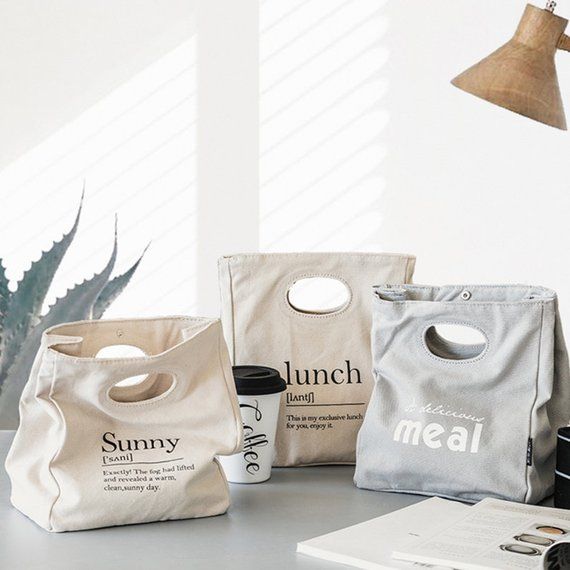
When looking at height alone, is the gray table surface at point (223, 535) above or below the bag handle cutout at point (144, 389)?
below

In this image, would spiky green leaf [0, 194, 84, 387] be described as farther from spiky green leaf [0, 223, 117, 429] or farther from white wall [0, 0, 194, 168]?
white wall [0, 0, 194, 168]

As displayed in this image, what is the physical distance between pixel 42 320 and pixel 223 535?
1826mm

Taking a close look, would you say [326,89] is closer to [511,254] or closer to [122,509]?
[511,254]

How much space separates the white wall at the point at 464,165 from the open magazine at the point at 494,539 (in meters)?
1.60

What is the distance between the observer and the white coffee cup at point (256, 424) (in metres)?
1.13

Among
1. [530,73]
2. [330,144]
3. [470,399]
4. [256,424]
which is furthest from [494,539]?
[330,144]

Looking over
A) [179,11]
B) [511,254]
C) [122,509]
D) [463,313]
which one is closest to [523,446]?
[463,313]

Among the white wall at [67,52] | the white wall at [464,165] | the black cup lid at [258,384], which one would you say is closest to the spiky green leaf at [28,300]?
the white wall at [67,52]

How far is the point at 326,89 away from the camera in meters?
2.70

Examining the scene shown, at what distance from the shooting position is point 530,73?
3.47 feet

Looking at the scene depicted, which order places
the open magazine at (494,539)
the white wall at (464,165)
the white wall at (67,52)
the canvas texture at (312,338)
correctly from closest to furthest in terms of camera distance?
the open magazine at (494,539)
the canvas texture at (312,338)
the white wall at (464,165)
the white wall at (67,52)

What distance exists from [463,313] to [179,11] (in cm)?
189

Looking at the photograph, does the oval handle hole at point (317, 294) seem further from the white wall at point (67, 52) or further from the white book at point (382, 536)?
the white book at point (382, 536)

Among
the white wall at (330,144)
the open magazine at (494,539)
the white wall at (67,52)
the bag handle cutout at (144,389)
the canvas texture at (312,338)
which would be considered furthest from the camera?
the white wall at (67,52)
